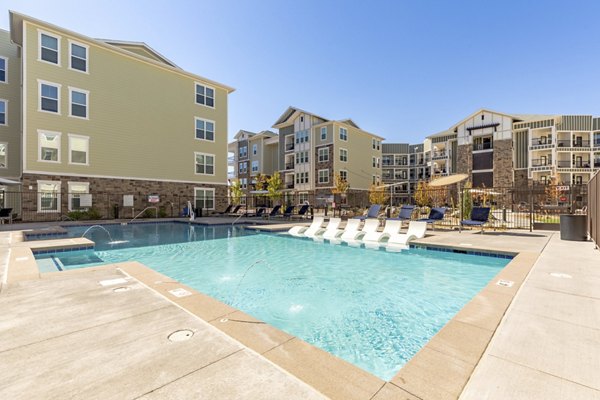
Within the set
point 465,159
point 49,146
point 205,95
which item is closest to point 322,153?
point 205,95

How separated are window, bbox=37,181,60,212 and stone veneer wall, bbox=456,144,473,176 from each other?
4171 centimetres

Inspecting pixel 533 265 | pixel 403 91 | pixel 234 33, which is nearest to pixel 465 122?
pixel 403 91

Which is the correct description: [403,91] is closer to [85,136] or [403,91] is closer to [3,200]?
[85,136]

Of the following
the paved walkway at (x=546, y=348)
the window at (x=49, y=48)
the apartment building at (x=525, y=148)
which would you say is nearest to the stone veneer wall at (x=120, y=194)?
the window at (x=49, y=48)

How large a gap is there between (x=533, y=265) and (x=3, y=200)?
27777mm

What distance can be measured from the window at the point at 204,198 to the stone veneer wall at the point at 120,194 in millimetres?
308

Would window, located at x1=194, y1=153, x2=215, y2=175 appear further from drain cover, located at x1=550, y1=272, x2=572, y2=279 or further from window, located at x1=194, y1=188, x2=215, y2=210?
drain cover, located at x1=550, y1=272, x2=572, y2=279

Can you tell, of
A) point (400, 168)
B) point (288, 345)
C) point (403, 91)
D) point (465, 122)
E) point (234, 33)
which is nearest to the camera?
point (288, 345)

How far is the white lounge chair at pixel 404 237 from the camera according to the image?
9.68 meters

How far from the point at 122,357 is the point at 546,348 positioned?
3656mm

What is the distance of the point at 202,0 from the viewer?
13.8 metres

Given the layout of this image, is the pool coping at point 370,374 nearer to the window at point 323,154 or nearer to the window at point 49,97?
the window at point 49,97

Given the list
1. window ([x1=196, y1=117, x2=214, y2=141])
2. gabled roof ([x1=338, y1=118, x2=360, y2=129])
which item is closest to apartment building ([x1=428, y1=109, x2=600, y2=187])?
gabled roof ([x1=338, y1=118, x2=360, y2=129])

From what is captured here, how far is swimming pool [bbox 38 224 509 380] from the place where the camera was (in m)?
3.71
